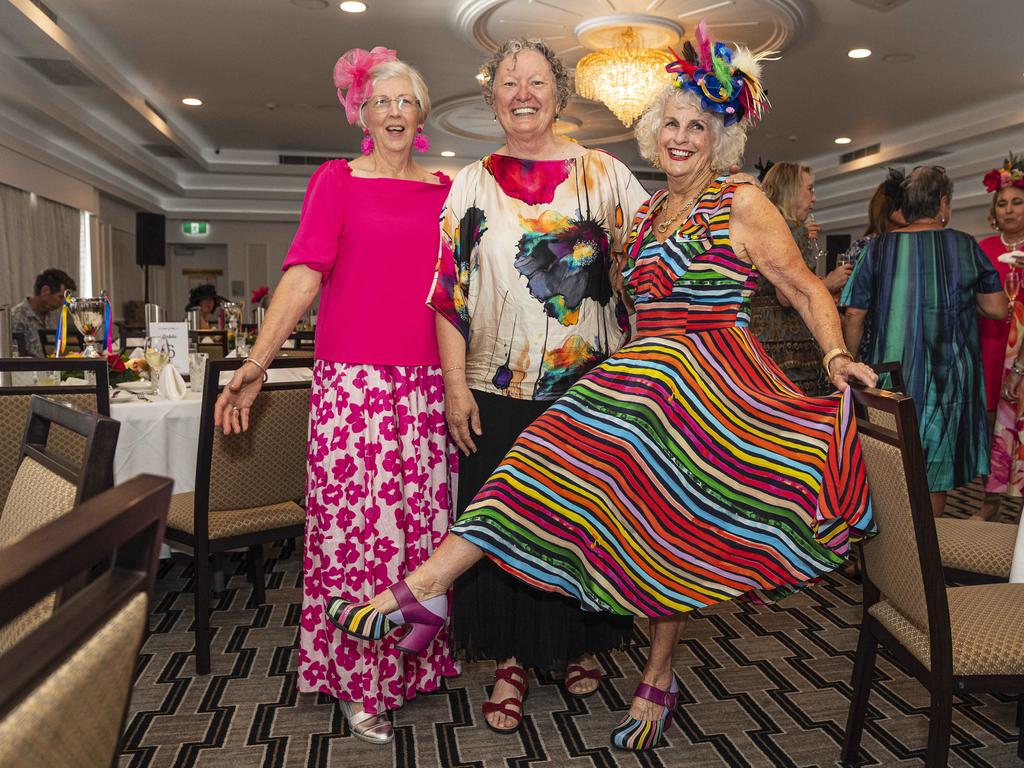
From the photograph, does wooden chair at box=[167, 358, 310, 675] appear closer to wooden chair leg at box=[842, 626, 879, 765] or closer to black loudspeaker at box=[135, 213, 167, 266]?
wooden chair leg at box=[842, 626, 879, 765]

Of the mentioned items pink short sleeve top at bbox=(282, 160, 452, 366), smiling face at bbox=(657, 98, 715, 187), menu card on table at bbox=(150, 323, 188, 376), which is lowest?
menu card on table at bbox=(150, 323, 188, 376)

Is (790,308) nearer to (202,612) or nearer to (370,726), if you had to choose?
(370,726)

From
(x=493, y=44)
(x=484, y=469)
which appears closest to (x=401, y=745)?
(x=484, y=469)

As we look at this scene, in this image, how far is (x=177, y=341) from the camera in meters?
3.65

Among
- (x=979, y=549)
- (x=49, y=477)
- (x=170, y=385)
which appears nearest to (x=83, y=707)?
(x=49, y=477)

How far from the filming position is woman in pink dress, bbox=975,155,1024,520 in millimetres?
3961

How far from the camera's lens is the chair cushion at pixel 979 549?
2148mm

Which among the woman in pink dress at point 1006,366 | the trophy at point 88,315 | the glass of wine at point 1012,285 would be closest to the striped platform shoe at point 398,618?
the trophy at point 88,315

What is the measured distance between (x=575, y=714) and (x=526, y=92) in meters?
1.61

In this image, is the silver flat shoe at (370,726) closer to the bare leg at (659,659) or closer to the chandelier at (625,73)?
the bare leg at (659,659)

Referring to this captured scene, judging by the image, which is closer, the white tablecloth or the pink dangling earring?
the pink dangling earring

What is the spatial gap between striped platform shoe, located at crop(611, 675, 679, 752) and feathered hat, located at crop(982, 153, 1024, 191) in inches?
134

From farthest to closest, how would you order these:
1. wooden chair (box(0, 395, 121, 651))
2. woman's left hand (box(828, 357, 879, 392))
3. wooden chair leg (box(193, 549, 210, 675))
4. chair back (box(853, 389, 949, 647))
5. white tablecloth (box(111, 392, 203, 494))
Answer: white tablecloth (box(111, 392, 203, 494)), wooden chair leg (box(193, 549, 210, 675)), woman's left hand (box(828, 357, 879, 392)), chair back (box(853, 389, 949, 647)), wooden chair (box(0, 395, 121, 651))

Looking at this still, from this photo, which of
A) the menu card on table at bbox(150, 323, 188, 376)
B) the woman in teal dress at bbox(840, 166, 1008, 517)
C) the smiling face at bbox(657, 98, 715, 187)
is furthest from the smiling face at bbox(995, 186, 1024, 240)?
the menu card on table at bbox(150, 323, 188, 376)
